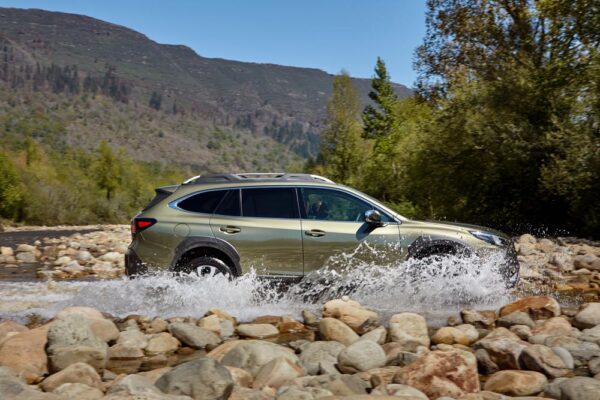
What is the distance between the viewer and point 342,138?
46469mm

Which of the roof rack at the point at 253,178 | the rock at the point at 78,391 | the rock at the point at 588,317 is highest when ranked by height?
the roof rack at the point at 253,178

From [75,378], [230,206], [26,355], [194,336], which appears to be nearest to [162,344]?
[194,336]

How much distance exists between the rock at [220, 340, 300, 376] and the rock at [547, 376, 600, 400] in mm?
2129

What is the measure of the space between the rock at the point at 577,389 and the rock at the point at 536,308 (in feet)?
8.88

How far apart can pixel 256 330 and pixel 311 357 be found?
1358 millimetres

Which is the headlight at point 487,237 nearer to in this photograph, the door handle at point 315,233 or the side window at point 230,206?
the door handle at point 315,233

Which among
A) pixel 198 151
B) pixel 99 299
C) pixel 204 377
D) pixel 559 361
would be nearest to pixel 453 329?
pixel 559 361

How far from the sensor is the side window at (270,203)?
27.1 feet

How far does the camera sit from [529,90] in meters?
20.0

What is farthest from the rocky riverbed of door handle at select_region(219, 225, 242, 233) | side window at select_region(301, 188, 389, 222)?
side window at select_region(301, 188, 389, 222)

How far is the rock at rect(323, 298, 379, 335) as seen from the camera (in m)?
7.39

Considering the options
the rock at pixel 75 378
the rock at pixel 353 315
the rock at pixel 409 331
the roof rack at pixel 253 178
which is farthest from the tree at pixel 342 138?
the rock at pixel 75 378

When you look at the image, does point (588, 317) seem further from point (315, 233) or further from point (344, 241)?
point (315, 233)

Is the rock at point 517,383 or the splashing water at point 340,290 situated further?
the splashing water at point 340,290
